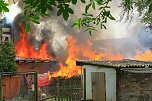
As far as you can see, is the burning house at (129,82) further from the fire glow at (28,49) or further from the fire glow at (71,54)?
the fire glow at (28,49)

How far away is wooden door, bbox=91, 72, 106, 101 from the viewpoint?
21141 millimetres

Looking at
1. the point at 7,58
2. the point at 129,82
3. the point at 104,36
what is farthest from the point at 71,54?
the point at 129,82

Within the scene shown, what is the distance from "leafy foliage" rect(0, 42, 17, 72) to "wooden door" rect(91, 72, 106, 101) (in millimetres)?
6361

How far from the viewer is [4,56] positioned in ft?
81.3

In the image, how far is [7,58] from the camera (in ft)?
81.7

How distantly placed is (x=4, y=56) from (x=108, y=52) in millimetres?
28941

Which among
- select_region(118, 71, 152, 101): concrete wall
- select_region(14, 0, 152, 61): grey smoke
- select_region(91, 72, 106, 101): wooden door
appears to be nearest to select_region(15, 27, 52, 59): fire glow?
select_region(14, 0, 152, 61): grey smoke

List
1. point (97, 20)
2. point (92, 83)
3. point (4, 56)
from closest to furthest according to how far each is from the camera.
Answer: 1. point (97, 20)
2. point (92, 83)
3. point (4, 56)

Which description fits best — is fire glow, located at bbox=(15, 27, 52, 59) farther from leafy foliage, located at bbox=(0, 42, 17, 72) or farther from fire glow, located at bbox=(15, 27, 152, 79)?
leafy foliage, located at bbox=(0, 42, 17, 72)

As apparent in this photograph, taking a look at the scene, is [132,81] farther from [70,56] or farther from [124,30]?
[124,30]

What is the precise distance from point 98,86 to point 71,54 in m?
25.7

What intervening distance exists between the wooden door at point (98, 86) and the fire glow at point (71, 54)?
52.7 ft

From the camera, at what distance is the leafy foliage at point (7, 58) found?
79.8 feet

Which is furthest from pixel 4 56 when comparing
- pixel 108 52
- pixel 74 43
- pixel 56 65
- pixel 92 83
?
pixel 108 52
